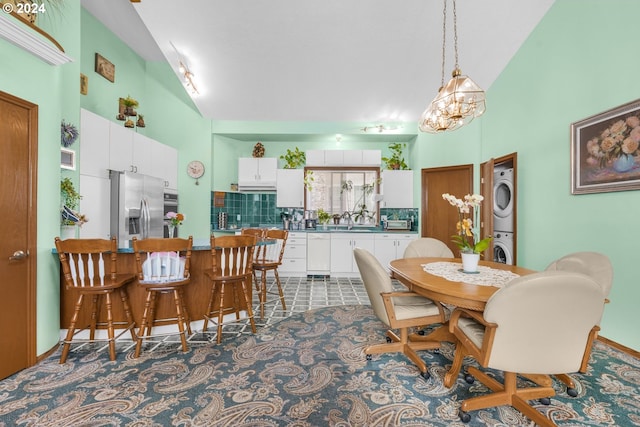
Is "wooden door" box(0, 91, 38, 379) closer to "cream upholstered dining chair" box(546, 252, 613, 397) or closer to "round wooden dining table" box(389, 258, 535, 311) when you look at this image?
"round wooden dining table" box(389, 258, 535, 311)

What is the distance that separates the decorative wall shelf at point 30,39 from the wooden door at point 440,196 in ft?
16.4

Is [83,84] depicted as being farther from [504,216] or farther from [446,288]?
[504,216]

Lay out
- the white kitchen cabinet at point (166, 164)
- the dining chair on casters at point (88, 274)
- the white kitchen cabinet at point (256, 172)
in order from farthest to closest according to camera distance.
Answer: the white kitchen cabinet at point (256, 172) < the white kitchen cabinet at point (166, 164) < the dining chair on casters at point (88, 274)

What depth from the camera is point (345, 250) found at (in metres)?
5.18

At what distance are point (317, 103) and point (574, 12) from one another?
3343 millimetres

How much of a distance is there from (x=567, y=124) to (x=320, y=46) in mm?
3106

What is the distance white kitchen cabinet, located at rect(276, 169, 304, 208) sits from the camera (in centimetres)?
551

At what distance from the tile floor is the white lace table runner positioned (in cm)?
159

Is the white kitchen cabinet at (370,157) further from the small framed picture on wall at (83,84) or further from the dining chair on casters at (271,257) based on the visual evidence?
the small framed picture on wall at (83,84)

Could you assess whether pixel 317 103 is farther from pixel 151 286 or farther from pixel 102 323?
pixel 102 323

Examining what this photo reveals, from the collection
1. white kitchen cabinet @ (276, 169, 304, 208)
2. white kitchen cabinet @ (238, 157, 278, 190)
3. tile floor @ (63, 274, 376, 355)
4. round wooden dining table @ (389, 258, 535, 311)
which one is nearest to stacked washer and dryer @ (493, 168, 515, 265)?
round wooden dining table @ (389, 258, 535, 311)

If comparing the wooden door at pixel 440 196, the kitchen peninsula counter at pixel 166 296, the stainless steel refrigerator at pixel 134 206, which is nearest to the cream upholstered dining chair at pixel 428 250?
the wooden door at pixel 440 196

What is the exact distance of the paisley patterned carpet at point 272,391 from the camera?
1604 mm

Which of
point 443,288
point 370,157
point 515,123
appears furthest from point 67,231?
point 515,123
